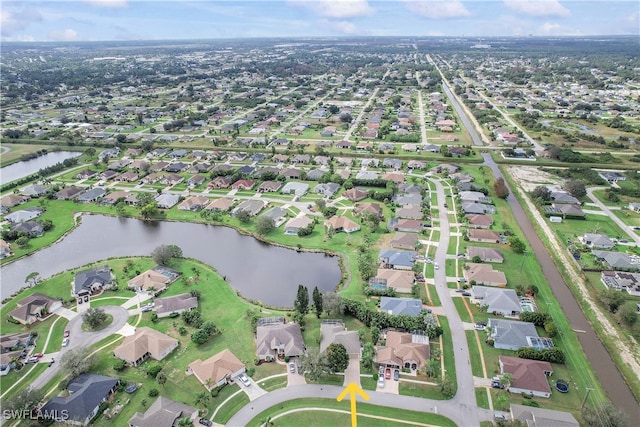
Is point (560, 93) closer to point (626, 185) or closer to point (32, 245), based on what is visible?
point (626, 185)

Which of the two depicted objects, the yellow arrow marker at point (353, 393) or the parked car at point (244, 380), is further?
the parked car at point (244, 380)

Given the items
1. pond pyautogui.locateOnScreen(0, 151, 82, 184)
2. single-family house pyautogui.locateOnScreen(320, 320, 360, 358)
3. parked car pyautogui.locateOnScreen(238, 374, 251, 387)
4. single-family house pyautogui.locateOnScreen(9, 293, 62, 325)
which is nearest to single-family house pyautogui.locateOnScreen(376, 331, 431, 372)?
single-family house pyautogui.locateOnScreen(320, 320, 360, 358)

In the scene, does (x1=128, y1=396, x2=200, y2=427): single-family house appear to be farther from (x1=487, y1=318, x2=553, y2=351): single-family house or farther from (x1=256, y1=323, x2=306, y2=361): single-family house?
(x1=487, y1=318, x2=553, y2=351): single-family house

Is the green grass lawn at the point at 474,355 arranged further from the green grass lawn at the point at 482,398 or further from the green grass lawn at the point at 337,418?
the green grass lawn at the point at 337,418

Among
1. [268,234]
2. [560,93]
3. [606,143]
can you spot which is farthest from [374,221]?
[560,93]

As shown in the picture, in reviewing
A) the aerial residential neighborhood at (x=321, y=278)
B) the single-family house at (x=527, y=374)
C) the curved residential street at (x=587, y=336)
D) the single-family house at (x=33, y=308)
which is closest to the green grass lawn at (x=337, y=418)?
the aerial residential neighborhood at (x=321, y=278)
